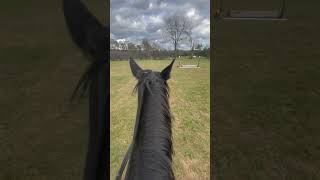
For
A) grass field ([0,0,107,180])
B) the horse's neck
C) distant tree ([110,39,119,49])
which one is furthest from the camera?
grass field ([0,0,107,180])

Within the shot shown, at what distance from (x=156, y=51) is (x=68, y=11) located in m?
0.18

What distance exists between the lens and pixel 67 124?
75.7 inches

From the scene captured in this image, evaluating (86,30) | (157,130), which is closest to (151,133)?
(157,130)

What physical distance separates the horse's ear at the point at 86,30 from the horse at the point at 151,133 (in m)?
0.11

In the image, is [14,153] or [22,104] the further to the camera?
[22,104]

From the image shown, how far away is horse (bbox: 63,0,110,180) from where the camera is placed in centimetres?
52

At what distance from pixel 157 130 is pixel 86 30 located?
0.75ft

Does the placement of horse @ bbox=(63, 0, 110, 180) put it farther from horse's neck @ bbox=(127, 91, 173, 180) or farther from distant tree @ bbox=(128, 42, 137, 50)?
horse's neck @ bbox=(127, 91, 173, 180)
